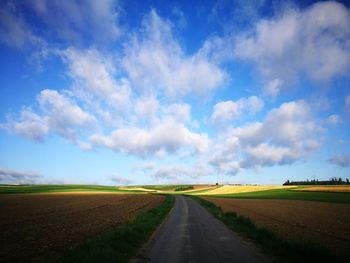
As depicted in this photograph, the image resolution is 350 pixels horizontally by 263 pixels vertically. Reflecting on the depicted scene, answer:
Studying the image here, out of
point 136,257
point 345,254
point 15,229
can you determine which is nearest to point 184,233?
point 136,257

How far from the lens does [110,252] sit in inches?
497

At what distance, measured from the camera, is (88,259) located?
11.2 m

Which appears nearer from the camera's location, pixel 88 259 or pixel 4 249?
pixel 88 259

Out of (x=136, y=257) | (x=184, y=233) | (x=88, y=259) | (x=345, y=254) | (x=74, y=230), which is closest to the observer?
(x=88, y=259)

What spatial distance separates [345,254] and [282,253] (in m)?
3.26

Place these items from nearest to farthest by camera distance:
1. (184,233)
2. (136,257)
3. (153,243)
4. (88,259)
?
(88,259), (136,257), (153,243), (184,233)

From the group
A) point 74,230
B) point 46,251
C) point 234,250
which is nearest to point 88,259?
point 46,251

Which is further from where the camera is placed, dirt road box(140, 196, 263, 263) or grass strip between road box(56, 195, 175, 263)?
dirt road box(140, 196, 263, 263)

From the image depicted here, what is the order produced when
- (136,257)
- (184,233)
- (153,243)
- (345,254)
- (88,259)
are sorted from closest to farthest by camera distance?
(88,259) → (136,257) → (345,254) → (153,243) → (184,233)

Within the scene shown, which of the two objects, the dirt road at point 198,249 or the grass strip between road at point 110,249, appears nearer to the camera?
the grass strip between road at point 110,249

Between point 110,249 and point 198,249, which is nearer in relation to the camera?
point 110,249

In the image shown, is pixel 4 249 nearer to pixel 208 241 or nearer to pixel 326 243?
pixel 208 241

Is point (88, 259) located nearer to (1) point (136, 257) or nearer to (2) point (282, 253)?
(1) point (136, 257)

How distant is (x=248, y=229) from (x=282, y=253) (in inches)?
328
